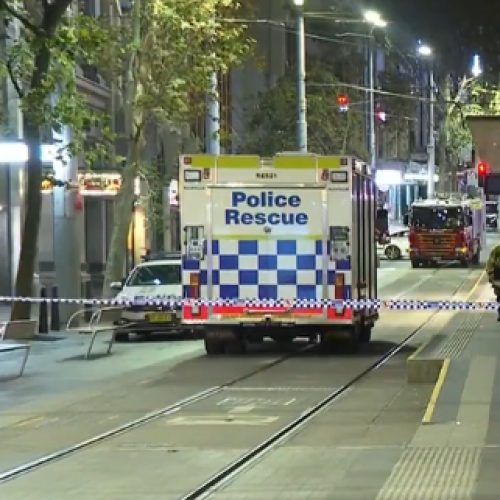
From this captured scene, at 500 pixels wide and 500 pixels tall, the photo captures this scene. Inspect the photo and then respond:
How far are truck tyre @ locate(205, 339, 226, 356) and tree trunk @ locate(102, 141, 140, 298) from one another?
6310 mm

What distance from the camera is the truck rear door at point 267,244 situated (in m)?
18.8

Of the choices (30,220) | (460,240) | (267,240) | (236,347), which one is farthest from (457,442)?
(460,240)

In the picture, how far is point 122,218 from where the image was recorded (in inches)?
1034

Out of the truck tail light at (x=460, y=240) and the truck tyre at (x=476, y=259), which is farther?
the truck tyre at (x=476, y=259)

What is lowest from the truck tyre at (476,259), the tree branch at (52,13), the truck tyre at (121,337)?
the truck tyre at (121,337)

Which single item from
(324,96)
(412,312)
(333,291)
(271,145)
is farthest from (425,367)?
(324,96)

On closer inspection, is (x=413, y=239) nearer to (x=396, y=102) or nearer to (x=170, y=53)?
(x=396, y=102)

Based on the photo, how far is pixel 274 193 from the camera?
18922mm

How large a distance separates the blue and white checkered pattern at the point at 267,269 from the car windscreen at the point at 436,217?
31.6 meters

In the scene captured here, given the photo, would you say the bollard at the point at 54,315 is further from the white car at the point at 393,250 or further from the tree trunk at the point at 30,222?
the white car at the point at 393,250

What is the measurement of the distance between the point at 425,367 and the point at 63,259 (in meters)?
12.0

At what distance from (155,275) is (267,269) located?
5.88m

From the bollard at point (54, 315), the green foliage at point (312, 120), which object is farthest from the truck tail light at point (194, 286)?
the green foliage at point (312, 120)

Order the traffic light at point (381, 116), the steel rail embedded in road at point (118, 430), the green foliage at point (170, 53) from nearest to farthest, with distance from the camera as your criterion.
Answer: the steel rail embedded in road at point (118, 430) → the green foliage at point (170, 53) → the traffic light at point (381, 116)
